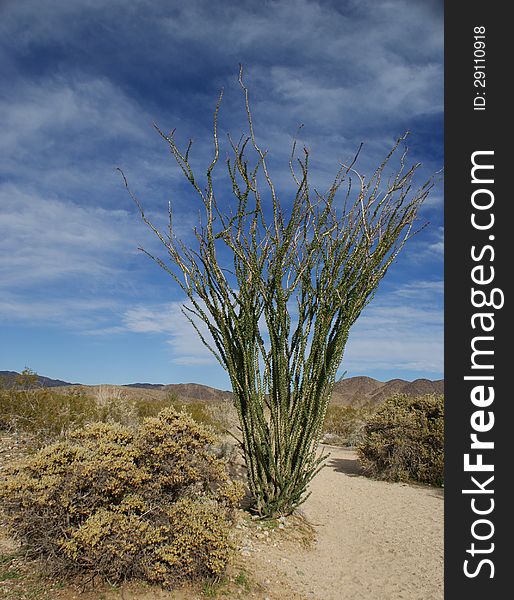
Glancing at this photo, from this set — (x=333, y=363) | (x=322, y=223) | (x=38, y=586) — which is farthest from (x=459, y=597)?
(x=322, y=223)

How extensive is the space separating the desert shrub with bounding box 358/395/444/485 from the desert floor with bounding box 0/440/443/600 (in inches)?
43.9

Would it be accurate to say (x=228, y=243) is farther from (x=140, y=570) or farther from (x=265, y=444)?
(x=140, y=570)

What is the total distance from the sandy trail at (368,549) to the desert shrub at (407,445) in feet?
1.46

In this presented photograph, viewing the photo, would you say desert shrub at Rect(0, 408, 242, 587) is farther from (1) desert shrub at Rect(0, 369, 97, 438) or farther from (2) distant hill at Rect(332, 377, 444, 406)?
(2) distant hill at Rect(332, 377, 444, 406)

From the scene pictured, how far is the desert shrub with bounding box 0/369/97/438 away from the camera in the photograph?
28.5 ft

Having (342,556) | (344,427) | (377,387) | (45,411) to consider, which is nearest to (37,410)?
(45,411)

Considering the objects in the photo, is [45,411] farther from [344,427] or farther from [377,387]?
[377,387]

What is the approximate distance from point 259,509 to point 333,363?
5.71ft

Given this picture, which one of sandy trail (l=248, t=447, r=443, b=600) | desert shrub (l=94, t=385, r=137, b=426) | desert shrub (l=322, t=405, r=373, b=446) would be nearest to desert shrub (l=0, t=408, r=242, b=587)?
sandy trail (l=248, t=447, r=443, b=600)

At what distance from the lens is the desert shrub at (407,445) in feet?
26.4

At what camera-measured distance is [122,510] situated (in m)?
3.56

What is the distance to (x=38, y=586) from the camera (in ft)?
11.1

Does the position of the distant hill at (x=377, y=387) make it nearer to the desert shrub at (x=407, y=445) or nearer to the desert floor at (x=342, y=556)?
the desert shrub at (x=407, y=445)

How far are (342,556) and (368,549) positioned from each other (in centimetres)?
38
